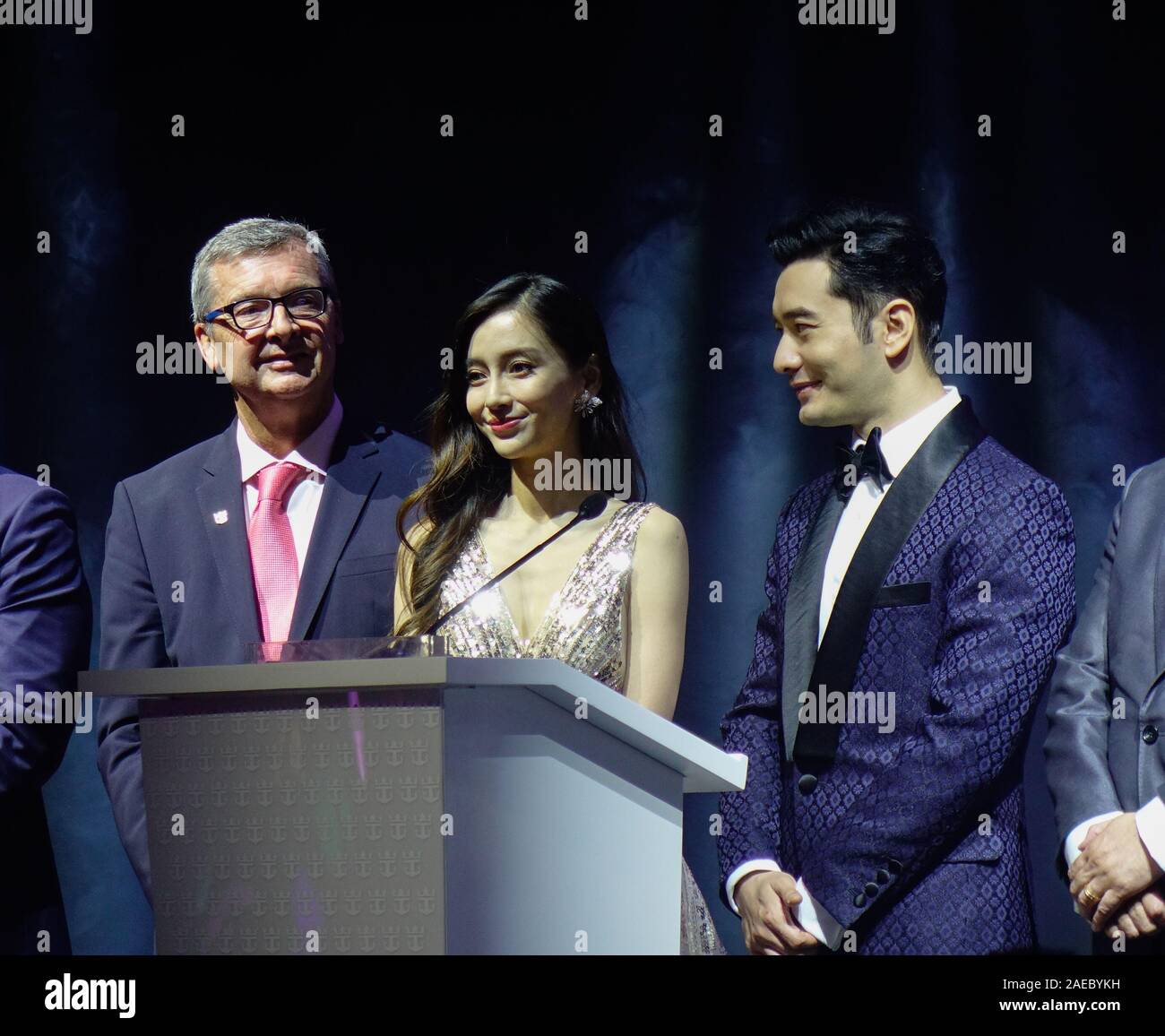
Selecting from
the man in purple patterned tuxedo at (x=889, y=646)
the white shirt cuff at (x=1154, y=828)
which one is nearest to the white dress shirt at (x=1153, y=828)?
the white shirt cuff at (x=1154, y=828)

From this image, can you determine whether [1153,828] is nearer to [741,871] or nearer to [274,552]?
[741,871]

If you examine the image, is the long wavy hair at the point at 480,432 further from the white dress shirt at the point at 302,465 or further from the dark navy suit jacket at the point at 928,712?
the dark navy suit jacket at the point at 928,712

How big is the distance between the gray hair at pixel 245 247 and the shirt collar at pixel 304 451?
10.5 inches

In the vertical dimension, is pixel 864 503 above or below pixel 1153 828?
above

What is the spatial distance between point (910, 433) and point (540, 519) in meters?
0.77

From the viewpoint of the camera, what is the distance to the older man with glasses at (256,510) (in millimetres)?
3326

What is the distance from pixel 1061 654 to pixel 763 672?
1.72ft

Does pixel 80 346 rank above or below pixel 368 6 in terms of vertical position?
below

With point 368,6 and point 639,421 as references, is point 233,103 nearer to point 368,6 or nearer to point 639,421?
point 368,6

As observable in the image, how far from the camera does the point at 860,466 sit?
304cm

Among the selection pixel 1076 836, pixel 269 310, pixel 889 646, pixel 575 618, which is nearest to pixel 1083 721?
pixel 1076 836
